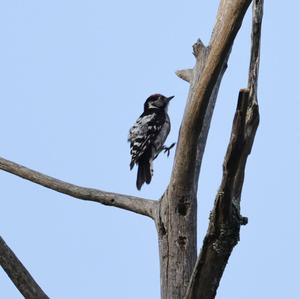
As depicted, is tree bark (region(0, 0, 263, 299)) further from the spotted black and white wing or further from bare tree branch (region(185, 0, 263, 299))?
the spotted black and white wing

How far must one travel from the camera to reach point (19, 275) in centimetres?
392

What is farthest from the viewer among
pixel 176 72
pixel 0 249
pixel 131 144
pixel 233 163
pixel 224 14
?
pixel 131 144

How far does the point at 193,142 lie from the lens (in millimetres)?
3992

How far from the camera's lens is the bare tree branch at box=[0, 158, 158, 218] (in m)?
4.55

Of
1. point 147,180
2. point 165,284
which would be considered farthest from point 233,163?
point 147,180

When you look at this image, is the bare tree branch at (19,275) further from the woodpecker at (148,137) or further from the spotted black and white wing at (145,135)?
the spotted black and white wing at (145,135)

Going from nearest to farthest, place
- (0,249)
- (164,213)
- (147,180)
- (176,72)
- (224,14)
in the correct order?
(224,14) < (0,249) < (164,213) < (176,72) < (147,180)

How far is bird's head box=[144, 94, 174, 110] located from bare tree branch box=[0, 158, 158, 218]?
4864 millimetres

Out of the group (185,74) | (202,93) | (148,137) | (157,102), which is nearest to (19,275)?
(202,93)

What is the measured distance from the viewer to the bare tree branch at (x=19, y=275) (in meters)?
3.88

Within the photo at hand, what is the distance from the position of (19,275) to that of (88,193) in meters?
0.91

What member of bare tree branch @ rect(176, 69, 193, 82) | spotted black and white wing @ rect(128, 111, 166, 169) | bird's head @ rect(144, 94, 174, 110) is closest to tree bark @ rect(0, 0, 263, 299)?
bare tree branch @ rect(176, 69, 193, 82)

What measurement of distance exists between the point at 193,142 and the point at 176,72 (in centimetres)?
151

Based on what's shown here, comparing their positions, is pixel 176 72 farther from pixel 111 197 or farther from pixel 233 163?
pixel 233 163
